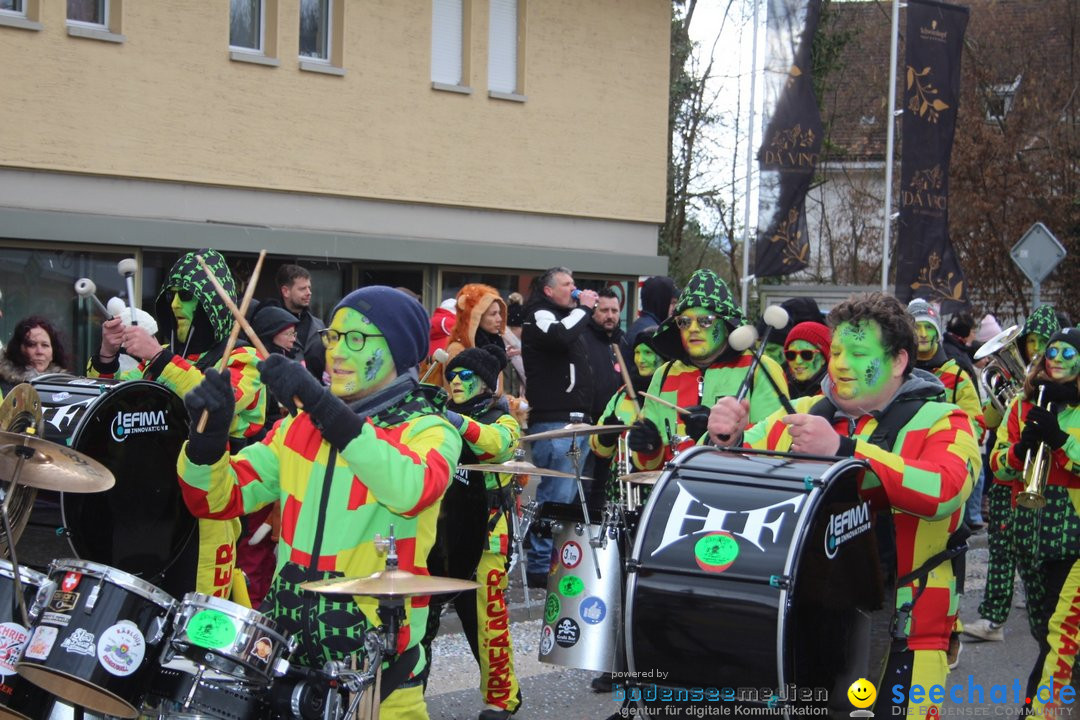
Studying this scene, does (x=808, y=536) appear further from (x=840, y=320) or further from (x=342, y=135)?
(x=342, y=135)

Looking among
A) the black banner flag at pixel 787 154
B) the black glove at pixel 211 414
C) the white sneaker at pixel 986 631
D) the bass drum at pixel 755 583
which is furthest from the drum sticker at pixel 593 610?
the black banner flag at pixel 787 154

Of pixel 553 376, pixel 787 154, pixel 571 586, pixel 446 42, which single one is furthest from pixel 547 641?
pixel 787 154

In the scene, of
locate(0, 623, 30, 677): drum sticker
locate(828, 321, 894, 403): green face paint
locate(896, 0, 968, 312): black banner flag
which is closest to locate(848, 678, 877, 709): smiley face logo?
locate(828, 321, 894, 403): green face paint

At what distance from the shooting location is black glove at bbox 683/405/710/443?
19.0 ft

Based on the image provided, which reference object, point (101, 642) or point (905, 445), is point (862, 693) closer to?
point (905, 445)

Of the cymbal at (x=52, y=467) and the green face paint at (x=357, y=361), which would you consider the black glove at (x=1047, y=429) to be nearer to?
the green face paint at (x=357, y=361)

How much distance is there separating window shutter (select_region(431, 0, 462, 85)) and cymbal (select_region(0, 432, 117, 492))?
32.8 ft

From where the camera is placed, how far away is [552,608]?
19.4 feet

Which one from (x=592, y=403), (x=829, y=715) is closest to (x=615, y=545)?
(x=829, y=715)

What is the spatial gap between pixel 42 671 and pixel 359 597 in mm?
1131

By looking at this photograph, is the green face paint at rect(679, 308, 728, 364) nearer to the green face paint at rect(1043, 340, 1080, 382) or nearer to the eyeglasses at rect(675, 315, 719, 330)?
the eyeglasses at rect(675, 315, 719, 330)

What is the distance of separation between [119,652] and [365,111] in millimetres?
9896

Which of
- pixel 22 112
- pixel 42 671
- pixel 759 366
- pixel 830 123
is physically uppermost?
pixel 830 123

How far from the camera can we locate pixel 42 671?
4027 millimetres
